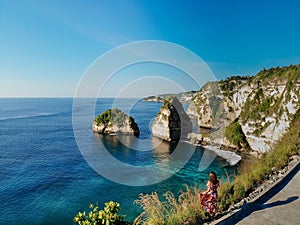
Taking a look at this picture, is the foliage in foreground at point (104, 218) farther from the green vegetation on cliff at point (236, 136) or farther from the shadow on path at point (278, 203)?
the green vegetation on cliff at point (236, 136)

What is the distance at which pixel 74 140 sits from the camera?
50281 millimetres

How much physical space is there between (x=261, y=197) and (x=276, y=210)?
840mm

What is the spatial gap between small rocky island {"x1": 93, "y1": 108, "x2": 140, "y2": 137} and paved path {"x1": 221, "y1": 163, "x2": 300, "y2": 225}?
4894 cm

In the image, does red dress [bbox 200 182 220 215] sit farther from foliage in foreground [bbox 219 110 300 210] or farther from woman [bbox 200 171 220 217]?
foliage in foreground [bbox 219 110 300 210]

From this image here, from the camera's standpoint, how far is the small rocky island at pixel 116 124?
56500mm

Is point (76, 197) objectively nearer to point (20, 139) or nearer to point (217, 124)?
point (20, 139)

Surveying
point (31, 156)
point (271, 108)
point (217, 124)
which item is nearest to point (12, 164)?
point (31, 156)

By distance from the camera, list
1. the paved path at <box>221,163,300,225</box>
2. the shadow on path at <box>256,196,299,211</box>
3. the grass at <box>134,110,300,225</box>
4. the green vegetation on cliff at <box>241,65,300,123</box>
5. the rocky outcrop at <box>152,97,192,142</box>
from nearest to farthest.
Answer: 1. the paved path at <box>221,163,300,225</box>
2. the grass at <box>134,110,300,225</box>
3. the shadow on path at <box>256,196,299,211</box>
4. the green vegetation on cliff at <box>241,65,300,123</box>
5. the rocky outcrop at <box>152,97,192,142</box>

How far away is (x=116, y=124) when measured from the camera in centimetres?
5825

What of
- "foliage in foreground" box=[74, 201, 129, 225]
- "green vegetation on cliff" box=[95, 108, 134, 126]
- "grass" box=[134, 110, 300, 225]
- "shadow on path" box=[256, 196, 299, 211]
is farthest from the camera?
"green vegetation on cliff" box=[95, 108, 134, 126]

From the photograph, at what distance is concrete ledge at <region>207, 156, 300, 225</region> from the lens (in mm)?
6324

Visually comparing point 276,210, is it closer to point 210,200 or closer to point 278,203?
point 278,203

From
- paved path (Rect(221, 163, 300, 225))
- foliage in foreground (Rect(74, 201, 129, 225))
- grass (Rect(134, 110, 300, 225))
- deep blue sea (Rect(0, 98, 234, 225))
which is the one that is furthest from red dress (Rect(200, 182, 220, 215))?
deep blue sea (Rect(0, 98, 234, 225))

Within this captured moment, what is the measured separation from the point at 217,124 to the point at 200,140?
763 inches
